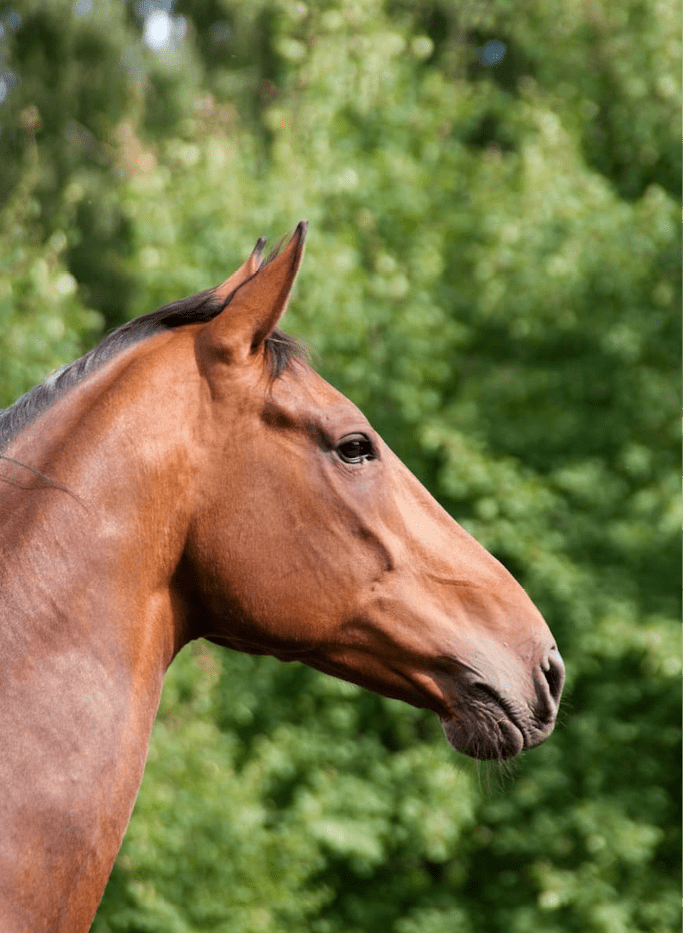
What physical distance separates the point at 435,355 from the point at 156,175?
2701 mm

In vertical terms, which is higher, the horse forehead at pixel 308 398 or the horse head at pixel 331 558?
the horse forehead at pixel 308 398

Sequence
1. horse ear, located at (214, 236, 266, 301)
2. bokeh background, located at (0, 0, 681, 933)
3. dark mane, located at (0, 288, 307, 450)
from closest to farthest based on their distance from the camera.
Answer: dark mane, located at (0, 288, 307, 450), horse ear, located at (214, 236, 266, 301), bokeh background, located at (0, 0, 681, 933)

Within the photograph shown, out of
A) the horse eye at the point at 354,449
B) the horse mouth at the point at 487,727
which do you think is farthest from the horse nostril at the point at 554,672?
the horse eye at the point at 354,449

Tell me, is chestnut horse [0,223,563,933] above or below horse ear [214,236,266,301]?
below

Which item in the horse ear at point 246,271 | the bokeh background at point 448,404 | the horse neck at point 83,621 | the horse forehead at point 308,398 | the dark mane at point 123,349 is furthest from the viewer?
the bokeh background at point 448,404

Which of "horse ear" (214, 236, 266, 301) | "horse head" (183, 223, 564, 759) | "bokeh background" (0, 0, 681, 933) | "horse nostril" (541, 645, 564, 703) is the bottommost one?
"bokeh background" (0, 0, 681, 933)

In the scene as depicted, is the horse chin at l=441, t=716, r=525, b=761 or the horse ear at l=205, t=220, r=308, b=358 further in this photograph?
the horse chin at l=441, t=716, r=525, b=761

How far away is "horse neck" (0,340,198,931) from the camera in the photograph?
1.74 metres

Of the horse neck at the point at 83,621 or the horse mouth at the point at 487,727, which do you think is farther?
the horse mouth at the point at 487,727

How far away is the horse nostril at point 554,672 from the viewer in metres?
2.21

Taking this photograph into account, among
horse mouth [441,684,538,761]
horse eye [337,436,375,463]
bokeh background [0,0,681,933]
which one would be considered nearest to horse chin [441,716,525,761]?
horse mouth [441,684,538,761]

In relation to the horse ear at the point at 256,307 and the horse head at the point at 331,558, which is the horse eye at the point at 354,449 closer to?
the horse head at the point at 331,558

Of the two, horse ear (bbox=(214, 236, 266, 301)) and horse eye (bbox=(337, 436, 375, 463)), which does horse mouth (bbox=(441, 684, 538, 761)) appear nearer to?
horse eye (bbox=(337, 436, 375, 463))

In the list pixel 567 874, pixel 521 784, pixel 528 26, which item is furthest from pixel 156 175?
pixel 567 874
